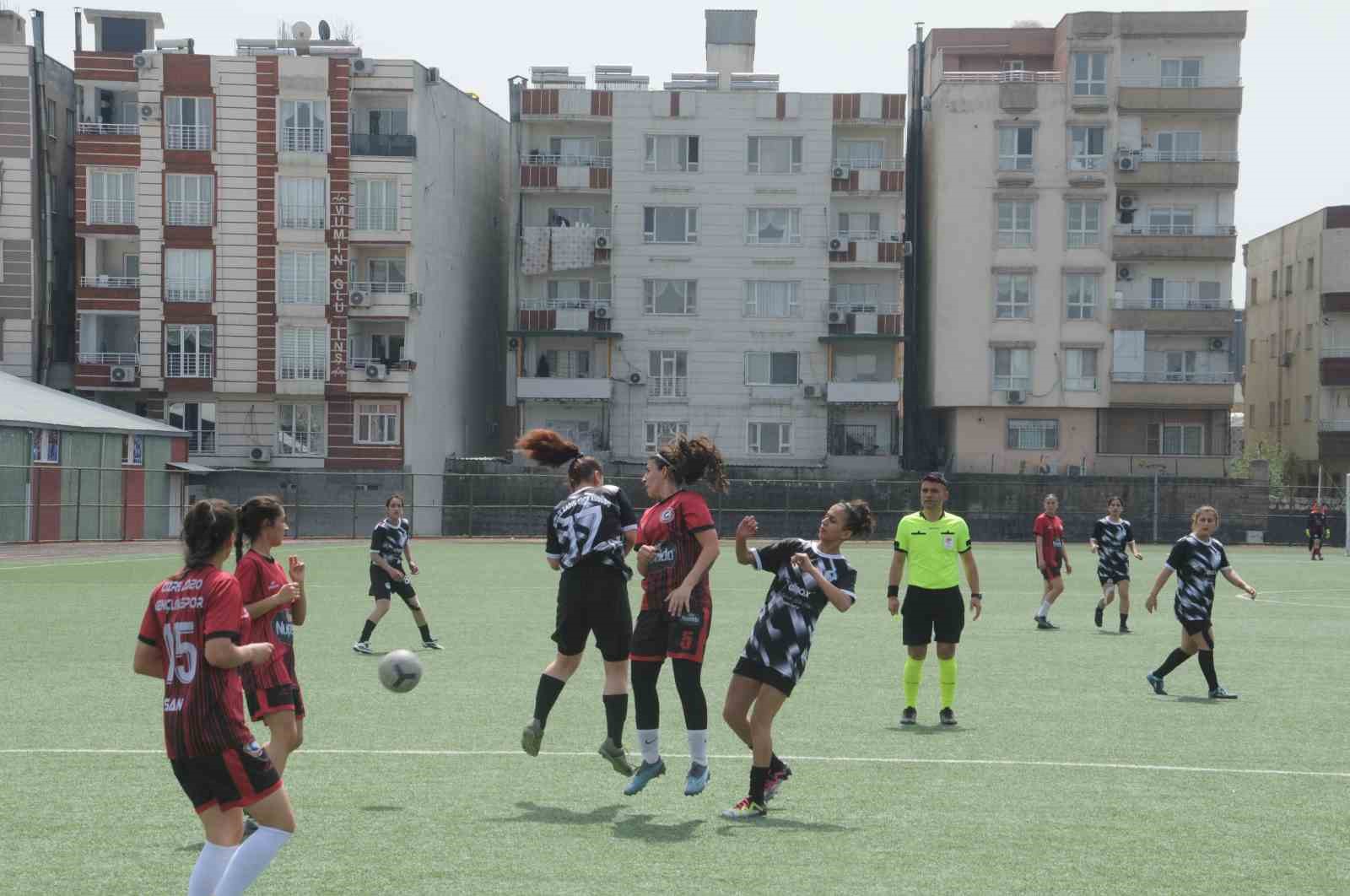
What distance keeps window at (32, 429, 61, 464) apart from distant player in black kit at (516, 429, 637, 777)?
41226mm

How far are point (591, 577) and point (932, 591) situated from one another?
4.54 meters

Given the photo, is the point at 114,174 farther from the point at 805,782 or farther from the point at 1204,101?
the point at 805,782

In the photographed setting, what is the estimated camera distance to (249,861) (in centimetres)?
653

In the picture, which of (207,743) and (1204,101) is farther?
(1204,101)

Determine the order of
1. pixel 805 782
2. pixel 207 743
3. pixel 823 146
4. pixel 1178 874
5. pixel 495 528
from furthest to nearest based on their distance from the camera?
1. pixel 823 146
2. pixel 495 528
3. pixel 805 782
4. pixel 1178 874
5. pixel 207 743

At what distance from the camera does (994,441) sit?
2827 inches

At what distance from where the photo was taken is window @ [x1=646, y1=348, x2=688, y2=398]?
234ft

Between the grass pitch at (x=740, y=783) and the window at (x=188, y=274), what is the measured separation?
1858 inches

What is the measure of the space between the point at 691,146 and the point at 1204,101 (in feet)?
73.6

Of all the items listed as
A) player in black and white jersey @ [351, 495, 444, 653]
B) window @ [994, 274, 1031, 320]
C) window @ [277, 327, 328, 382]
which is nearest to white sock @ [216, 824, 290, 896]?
player in black and white jersey @ [351, 495, 444, 653]

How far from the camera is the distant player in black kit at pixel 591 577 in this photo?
10250 mm

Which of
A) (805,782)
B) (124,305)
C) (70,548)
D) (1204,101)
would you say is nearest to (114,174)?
(124,305)

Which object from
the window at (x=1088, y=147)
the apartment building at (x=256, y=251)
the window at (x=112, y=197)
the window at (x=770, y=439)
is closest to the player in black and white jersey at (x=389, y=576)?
the apartment building at (x=256, y=251)

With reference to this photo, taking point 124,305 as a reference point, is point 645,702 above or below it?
below
